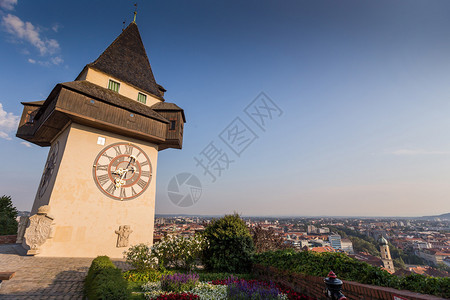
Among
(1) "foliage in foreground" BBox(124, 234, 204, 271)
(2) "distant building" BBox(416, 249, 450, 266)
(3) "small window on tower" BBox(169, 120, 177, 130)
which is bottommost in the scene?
(2) "distant building" BBox(416, 249, 450, 266)

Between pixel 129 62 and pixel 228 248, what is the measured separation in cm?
1288

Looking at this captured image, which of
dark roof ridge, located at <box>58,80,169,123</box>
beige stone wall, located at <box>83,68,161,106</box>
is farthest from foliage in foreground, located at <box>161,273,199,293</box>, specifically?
beige stone wall, located at <box>83,68,161,106</box>

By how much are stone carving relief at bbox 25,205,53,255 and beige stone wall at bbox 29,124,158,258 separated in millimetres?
268

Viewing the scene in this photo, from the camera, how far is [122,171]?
34.9ft

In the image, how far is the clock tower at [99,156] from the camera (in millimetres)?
8773

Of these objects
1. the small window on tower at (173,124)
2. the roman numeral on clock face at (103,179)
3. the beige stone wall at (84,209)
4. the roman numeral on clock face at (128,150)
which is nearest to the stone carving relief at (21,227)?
the beige stone wall at (84,209)

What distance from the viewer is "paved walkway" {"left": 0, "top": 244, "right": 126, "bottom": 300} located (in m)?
4.62

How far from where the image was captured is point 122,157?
1086 cm

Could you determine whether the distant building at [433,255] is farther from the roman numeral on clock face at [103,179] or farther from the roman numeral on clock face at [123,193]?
the roman numeral on clock face at [103,179]

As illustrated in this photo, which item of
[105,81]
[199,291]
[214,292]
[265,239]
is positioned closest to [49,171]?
[105,81]

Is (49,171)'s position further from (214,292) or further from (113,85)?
(214,292)

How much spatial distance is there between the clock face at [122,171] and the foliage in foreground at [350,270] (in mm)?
7733

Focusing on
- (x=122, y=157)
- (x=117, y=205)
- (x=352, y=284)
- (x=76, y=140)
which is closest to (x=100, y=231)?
(x=117, y=205)

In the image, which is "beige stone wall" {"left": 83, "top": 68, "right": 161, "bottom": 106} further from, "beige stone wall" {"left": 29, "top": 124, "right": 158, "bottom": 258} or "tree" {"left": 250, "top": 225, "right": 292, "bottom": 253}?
"tree" {"left": 250, "top": 225, "right": 292, "bottom": 253}
